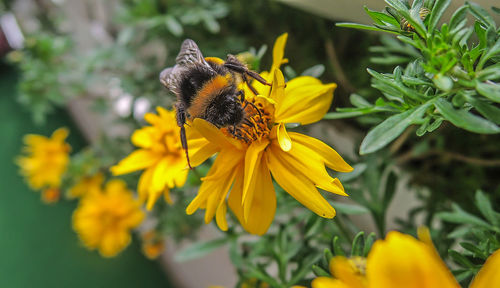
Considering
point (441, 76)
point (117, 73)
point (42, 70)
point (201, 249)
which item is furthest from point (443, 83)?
point (42, 70)

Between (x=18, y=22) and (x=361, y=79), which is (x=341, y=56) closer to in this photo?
(x=361, y=79)

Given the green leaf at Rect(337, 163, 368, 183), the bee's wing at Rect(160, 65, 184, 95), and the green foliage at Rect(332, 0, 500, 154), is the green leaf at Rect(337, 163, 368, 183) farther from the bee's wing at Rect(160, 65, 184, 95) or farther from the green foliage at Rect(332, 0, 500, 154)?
the bee's wing at Rect(160, 65, 184, 95)

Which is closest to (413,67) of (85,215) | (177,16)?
(177,16)

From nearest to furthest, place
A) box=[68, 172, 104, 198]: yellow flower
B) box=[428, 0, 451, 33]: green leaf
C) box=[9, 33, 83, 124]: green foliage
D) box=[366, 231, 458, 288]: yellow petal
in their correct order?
box=[366, 231, 458, 288]: yellow petal, box=[428, 0, 451, 33]: green leaf, box=[9, 33, 83, 124]: green foliage, box=[68, 172, 104, 198]: yellow flower

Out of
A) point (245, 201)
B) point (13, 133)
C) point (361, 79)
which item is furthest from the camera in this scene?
point (13, 133)

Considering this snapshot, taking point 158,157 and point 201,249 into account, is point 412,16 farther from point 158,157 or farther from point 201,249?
point 201,249

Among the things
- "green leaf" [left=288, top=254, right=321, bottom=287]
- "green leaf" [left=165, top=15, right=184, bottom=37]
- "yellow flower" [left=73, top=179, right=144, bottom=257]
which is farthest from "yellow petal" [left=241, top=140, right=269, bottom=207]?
"yellow flower" [left=73, top=179, right=144, bottom=257]
